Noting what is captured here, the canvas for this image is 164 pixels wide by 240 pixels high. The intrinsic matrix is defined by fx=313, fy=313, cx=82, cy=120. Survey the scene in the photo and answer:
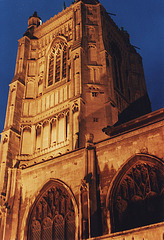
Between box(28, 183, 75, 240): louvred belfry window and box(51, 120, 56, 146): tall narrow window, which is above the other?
box(51, 120, 56, 146): tall narrow window

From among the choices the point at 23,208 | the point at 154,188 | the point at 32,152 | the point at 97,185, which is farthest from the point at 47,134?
the point at 154,188

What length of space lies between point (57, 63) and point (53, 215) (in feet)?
66.3

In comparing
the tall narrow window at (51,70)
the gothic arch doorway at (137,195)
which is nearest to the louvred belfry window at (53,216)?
the gothic arch doorway at (137,195)

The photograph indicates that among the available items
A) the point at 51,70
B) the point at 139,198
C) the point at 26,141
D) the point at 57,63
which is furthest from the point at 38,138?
the point at 139,198

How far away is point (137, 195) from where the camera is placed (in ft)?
43.3

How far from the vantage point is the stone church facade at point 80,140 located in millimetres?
13297

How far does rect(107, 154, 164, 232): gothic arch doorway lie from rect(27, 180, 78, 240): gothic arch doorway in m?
1.95

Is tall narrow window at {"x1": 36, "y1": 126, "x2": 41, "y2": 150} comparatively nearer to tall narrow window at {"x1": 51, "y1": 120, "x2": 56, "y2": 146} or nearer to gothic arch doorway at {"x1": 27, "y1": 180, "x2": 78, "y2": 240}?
tall narrow window at {"x1": 51, "y1": 120, "x2": 56, "y2": 146}

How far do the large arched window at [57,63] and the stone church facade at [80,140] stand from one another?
5.0 inches

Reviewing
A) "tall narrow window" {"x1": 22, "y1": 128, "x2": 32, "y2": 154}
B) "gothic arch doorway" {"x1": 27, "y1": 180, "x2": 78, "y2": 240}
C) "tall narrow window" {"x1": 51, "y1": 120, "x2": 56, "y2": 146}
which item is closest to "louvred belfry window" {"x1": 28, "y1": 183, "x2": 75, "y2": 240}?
"gothic arch doorway" {"x1": 27, "y1": 180, "x2": 78, "y2": 240}

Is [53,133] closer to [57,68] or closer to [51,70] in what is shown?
[57,68]

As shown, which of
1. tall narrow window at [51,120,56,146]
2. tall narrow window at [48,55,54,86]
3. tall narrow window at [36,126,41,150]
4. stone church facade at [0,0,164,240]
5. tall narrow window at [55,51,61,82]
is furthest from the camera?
tall narrow window at [48,55,54,86]

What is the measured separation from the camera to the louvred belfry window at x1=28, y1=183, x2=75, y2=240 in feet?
48.2

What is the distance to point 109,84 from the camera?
90.6 ft
